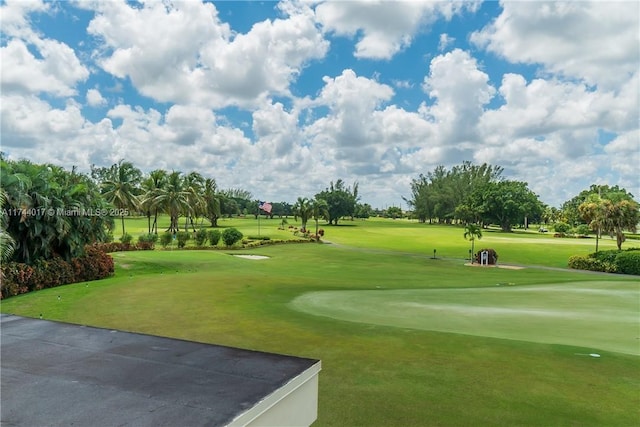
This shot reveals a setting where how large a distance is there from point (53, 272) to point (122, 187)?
32.1 meters

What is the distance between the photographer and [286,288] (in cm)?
1655

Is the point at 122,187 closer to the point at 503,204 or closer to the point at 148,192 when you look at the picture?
the point at 148,192

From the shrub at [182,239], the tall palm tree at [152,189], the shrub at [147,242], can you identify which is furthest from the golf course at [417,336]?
the tall palm tree at [152,189]

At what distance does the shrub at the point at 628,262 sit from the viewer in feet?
103

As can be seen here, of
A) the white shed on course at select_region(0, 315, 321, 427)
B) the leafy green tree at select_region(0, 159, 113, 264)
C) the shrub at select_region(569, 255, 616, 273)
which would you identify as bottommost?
the shrub at select_region(569, 255, 616, 273)

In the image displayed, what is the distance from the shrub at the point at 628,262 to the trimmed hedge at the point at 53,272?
36.0 m

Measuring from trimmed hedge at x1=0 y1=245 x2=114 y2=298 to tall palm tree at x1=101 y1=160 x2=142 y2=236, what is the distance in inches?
1083

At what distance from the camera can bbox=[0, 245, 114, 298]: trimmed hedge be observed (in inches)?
602

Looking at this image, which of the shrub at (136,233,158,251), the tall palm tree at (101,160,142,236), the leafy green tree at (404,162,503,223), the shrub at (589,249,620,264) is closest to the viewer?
the shrub at (589,249,620,264)

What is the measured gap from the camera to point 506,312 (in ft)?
41.4

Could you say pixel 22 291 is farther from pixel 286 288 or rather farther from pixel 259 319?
pixel 259 319

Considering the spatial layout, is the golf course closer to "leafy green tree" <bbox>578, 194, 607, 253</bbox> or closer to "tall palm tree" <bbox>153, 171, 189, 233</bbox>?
"leafy green tree" <bbox>578, 194, 607, 253</bbox>

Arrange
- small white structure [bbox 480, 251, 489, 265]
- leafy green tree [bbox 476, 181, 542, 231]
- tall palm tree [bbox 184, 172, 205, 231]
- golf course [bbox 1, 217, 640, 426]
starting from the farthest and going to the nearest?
leafy green tree [bbox 476, 181, 542, 231], tall palm tree [bbox 184, 172, 205, 231], small white structure [bbox 480, 251, 489, 265], golf course [bbox 1, 217, 640, 426]

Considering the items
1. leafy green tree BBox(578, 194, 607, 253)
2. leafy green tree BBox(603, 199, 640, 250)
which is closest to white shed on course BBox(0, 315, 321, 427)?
leafy green tree BBox(578, 194, 607, 253)
